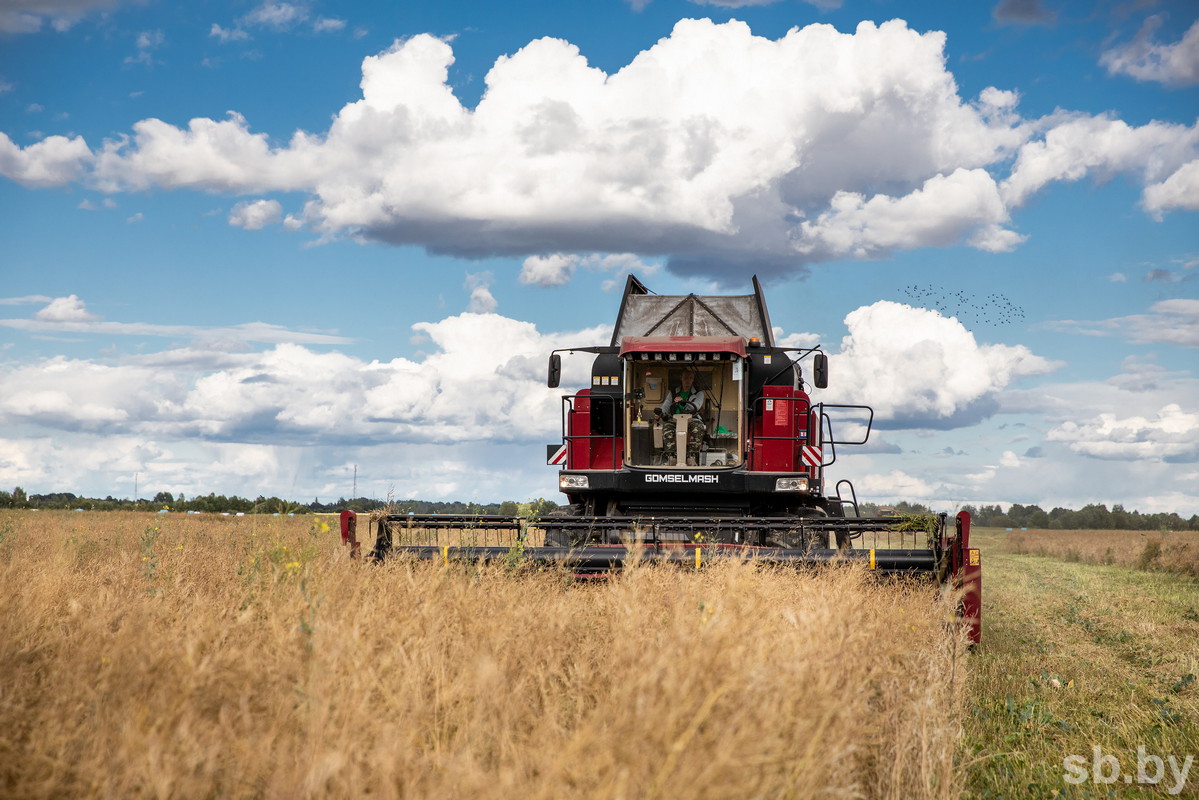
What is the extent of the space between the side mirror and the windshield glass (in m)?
1.00

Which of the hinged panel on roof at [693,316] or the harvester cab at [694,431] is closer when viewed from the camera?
the harvester cab at [694,431]

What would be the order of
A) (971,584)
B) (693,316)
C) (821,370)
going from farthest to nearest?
(693,316)
(821,370)
(971,584)

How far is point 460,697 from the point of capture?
4223 millimetres

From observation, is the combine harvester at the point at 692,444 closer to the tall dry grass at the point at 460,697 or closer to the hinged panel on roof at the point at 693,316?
the hinged panel on roof at the point at 693,316

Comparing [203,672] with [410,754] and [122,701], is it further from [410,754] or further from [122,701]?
[410,754]

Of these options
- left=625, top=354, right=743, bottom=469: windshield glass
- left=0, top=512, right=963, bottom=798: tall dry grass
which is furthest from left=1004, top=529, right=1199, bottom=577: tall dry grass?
left=0, top=512, right=963, bottom=798: tall dry grass

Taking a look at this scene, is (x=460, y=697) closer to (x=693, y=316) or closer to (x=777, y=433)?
(x=777, y=433)

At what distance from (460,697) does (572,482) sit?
27.8ft

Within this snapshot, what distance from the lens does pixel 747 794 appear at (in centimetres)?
319

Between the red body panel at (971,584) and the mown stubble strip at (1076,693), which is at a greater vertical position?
the red body panel at (971,584)

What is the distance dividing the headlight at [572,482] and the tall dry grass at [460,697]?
6232 millimetres

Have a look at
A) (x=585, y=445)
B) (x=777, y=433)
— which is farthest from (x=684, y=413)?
(x=585, y=445)

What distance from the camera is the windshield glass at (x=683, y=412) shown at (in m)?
12.9

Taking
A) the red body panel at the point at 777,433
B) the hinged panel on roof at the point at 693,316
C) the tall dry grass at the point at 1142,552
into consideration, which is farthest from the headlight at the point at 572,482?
the tall dry grass at the point at 1142,552
